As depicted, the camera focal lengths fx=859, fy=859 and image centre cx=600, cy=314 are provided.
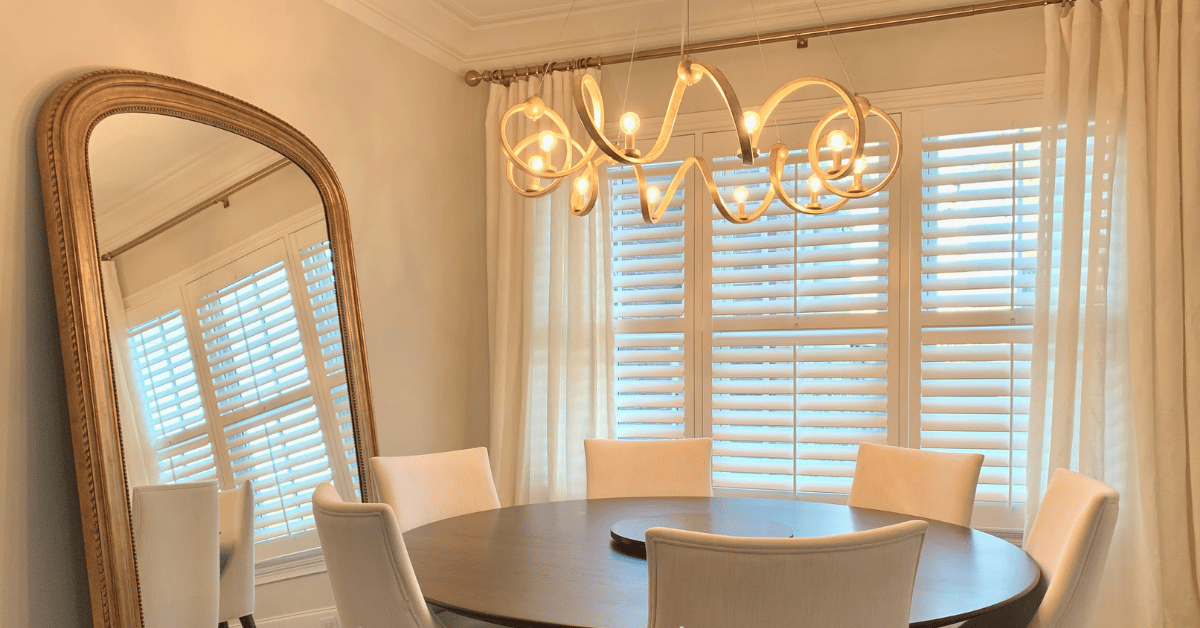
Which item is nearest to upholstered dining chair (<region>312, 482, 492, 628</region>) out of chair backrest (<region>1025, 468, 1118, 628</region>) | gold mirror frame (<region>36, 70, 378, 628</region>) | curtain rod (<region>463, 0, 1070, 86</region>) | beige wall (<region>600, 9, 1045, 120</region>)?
gold mirror frame (<region>36, 70, 378, 628</region>)

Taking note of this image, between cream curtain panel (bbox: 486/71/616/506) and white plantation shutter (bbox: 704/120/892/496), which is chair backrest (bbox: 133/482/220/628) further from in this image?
white plantation shutter (bbox: 704/120/892/496)

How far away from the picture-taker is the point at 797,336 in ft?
11.3

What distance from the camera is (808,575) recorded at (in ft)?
4.04

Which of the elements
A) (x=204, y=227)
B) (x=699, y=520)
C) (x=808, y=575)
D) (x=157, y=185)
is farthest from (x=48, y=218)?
(x=808, y=575)

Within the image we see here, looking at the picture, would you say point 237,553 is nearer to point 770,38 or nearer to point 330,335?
point 330,335

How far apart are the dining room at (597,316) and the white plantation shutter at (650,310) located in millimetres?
21

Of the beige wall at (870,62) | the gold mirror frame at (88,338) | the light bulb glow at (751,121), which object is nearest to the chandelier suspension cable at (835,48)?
the beige wall at (870,62)

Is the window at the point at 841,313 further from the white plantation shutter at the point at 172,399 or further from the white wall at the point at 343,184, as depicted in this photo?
the white plantation shutter at the point at 172,399

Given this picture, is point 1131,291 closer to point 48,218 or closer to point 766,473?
point 766,473

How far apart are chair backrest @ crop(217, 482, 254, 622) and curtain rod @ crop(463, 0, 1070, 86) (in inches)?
84.1

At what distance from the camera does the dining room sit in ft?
6.26

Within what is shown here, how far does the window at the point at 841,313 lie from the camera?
10.4ft

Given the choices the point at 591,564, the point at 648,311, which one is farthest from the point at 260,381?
the point at 648,311

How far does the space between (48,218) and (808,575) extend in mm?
1919
